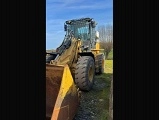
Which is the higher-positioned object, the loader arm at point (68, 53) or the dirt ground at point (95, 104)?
the loader arm at point (68, 53)

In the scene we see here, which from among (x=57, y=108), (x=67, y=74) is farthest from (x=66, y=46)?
(x=57, y=108)

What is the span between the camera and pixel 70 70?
668 centimetres

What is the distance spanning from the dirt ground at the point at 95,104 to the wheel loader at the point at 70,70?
0.22m

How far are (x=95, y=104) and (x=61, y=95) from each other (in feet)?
5.78

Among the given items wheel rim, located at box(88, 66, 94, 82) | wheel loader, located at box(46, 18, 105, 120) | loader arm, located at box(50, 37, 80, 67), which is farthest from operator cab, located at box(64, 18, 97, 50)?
wheel rim, located at box(88, 66, 94, 82)

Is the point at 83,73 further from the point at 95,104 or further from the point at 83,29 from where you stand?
the point at 83,29

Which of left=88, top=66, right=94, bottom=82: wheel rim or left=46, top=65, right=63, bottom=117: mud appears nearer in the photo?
left=46, top=65, right=63, bottom=117: mud

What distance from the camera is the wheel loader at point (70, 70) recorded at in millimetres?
4610

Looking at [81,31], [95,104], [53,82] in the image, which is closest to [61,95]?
[53,82]

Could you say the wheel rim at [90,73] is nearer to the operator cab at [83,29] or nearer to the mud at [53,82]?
the operator cab at [83,29]

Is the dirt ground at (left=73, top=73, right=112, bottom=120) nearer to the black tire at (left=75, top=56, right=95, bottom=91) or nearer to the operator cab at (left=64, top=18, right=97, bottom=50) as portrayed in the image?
the black tire at (left=75, top=56, right=95, bottom=91)

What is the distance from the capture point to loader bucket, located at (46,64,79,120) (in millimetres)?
4363

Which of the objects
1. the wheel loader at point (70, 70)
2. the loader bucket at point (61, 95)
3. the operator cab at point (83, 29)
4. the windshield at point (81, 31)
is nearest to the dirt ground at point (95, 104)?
the wheel loader at point (70, 70)
